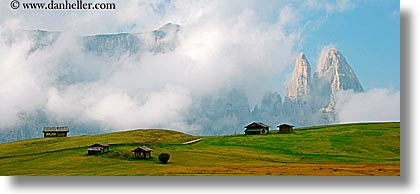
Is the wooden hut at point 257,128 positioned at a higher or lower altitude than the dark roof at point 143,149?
higher

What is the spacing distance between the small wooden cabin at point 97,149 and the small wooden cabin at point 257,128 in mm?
4520

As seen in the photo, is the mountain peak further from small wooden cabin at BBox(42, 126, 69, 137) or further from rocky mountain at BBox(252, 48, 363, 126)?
small wooden cabin at BBox(42, 126, 69, 137)

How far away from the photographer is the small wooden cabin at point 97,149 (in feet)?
61.4

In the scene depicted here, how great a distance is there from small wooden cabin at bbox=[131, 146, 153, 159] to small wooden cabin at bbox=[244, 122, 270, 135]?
331 cm

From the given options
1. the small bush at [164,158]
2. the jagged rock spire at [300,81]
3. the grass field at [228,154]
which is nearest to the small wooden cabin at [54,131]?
the grass field at [228,154]

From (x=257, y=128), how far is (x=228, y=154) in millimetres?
1633

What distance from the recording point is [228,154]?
1897 cm

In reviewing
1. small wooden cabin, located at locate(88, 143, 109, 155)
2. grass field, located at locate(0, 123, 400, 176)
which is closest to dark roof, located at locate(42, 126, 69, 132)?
grass field, located at locate(0, 123, 400, 176)

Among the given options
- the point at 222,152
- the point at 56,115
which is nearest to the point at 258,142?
the point at 222,152

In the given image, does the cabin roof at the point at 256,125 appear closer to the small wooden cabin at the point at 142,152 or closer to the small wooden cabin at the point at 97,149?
the small wooden cabin at the point at 142,152

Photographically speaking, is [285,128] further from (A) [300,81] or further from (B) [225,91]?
(B) [225,91]

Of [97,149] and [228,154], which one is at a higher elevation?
[97,149]

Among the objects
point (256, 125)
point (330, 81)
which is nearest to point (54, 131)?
point (256, 125)

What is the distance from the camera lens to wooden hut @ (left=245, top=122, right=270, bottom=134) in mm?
19719
